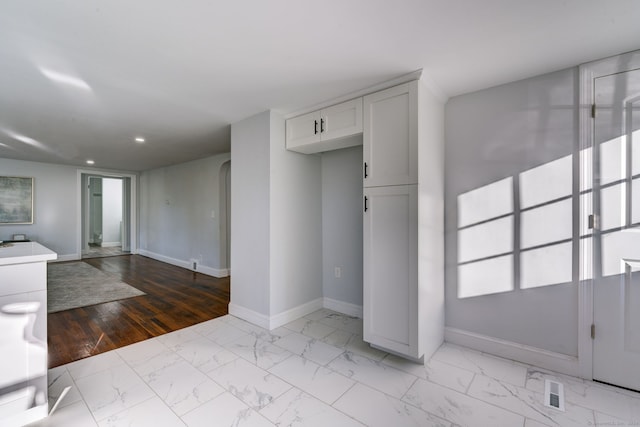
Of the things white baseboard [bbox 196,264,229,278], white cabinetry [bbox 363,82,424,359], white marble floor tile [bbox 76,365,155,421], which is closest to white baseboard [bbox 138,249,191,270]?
white baseboard [bbox 196,264,229,278]

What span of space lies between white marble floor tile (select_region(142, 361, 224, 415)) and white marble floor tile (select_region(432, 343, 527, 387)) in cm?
176

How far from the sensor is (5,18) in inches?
57.4

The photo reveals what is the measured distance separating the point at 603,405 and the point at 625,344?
45 centimetres

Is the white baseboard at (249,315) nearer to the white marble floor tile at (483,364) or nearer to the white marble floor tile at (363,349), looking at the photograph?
the white marble floor tile at (363,349)

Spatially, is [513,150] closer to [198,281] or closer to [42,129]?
[198,281]

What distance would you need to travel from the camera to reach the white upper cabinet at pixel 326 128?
8.00ft

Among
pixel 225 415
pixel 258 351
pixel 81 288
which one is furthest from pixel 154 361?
pixel 81 288

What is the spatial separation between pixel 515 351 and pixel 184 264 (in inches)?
220

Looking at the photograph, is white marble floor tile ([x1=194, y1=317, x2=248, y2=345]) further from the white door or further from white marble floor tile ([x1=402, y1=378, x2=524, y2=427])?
the white door

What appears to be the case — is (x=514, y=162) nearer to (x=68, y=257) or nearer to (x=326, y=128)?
(x=326, y=128)

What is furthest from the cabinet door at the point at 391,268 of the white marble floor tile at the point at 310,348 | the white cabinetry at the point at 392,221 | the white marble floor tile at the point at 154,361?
the white marble floor tile at the point at 154,361

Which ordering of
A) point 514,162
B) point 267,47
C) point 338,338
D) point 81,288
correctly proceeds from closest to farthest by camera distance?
1. point 267,47
2. point 514,162
3. point 338,338
4. point 81,288

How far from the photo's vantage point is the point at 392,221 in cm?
219

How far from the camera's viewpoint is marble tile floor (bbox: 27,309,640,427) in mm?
1592
